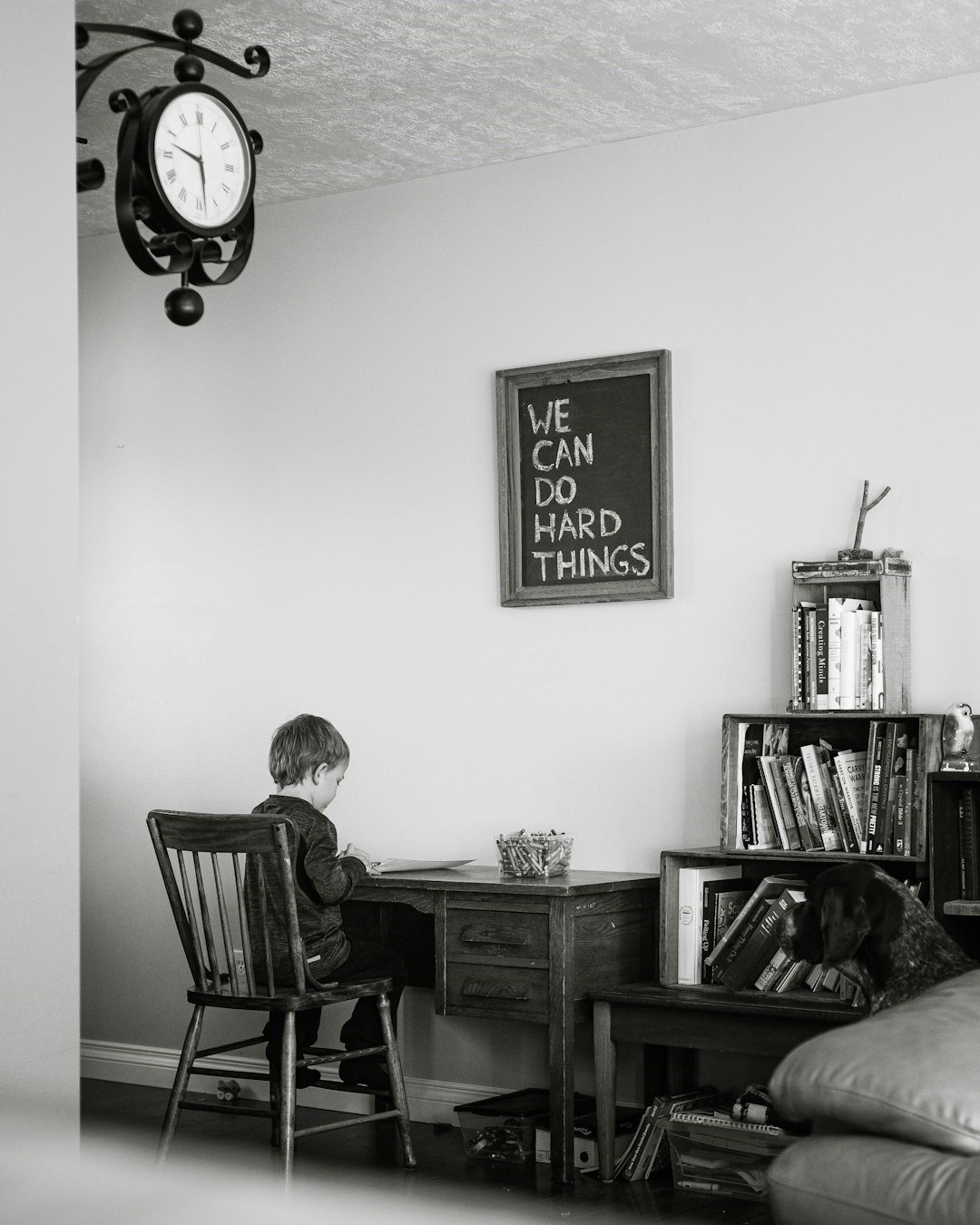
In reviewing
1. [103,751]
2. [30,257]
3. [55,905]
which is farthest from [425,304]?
[55,905]

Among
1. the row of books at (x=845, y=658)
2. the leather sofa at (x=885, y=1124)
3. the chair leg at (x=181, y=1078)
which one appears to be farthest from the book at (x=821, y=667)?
the leather sofa at (x=885, y=1124)

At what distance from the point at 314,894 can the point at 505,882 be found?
49 centimetres

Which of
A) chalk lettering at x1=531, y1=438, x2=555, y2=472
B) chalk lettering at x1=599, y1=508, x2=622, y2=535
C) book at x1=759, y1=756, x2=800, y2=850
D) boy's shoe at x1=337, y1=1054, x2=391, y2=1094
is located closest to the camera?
book at x1=759, y1=756, x2=800, y2=850

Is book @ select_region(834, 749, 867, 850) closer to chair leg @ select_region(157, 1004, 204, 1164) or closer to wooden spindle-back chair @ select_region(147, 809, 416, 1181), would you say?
wooden spindle-back chair @ select_region(147, 809, 416, 1181)

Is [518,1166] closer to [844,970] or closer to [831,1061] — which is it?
[844,970]

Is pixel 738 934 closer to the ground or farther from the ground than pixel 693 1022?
farther from the ground

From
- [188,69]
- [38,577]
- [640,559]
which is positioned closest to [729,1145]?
[640,559]

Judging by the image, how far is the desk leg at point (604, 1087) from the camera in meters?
3.60

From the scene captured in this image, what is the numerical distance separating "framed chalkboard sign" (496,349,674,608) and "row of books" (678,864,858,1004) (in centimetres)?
79

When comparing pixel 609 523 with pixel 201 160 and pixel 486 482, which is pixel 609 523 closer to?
pixel 486 482

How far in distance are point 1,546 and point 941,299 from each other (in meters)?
2.42

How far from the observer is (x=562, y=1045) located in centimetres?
355

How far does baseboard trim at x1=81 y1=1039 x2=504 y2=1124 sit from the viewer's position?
167 inches

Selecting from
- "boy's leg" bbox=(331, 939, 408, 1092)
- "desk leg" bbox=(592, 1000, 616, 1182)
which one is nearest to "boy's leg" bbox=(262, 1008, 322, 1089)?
"boy's leg" bbox=(331, 939, 408, 1092)
